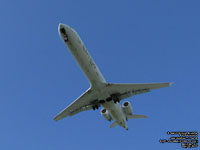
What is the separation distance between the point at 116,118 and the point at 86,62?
329 inches

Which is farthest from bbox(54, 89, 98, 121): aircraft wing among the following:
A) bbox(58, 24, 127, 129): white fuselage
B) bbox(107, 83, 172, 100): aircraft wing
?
bbox(107, 83, 172, 100): aircraft wing

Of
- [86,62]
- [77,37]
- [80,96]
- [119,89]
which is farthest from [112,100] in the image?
[77,37]

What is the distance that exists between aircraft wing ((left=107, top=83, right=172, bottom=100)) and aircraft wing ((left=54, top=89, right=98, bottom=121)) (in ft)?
7.29

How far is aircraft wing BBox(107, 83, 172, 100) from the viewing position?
100 feet

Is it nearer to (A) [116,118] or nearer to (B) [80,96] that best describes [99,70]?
(B) [80,96]

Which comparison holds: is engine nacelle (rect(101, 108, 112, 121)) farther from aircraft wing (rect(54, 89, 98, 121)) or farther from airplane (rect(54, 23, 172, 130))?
aircraft wing (rect(54, 89, 98, 121))

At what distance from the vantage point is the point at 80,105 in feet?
110

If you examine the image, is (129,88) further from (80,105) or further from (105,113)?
(80,105)

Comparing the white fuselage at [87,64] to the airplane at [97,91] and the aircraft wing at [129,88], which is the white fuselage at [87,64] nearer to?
the airplane at [97,91]

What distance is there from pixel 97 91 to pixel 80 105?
393cm

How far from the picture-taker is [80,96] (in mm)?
32188

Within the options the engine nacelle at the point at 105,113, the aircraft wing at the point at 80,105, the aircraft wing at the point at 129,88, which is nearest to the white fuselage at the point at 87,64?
the aircraft wing at the point at 129,88

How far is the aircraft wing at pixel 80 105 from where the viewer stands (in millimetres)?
31616

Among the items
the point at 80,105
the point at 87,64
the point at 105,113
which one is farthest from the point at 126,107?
the point at 87,64
